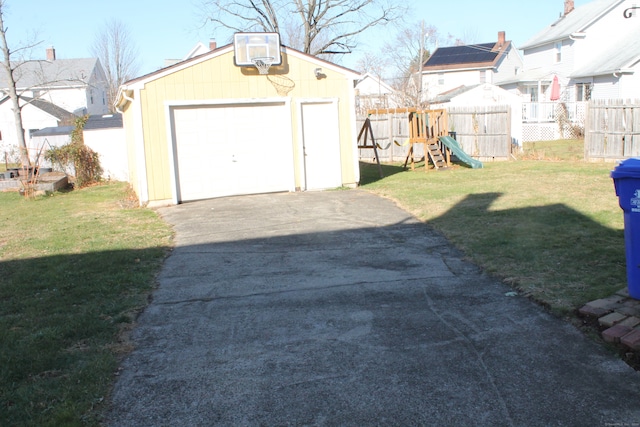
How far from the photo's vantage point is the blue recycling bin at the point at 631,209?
198 inches

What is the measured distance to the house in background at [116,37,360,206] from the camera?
13234mm

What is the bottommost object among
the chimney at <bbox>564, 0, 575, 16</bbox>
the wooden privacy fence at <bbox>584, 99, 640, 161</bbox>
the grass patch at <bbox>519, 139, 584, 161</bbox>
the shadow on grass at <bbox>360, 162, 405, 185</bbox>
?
the shadow on grass at <bbox>360, 162, 405, 185</bbox>

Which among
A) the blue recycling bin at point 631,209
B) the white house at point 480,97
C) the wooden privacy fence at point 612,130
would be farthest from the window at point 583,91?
the blue recycling bin at point 631,209

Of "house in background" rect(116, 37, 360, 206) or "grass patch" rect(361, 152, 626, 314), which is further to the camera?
"house in background" rect(116, 37, 360, 206)

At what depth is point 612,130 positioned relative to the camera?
59.4ft

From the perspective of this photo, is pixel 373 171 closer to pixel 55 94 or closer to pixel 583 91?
pixel 583 91

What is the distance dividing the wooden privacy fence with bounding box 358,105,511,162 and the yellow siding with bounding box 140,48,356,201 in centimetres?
613

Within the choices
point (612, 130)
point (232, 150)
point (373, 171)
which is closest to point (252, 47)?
point (232, 150)

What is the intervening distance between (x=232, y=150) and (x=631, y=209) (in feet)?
33.8

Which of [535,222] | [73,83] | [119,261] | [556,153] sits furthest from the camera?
[73,83]

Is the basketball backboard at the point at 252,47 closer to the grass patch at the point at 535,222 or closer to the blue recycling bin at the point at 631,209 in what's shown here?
the grass patch at the point at 535,222

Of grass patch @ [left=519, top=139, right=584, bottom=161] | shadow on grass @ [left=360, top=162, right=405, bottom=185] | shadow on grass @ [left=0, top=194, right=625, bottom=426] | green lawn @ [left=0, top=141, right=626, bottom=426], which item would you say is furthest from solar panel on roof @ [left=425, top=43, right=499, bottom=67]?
shadow on grass @ [left=0, top=194, right=625, bottom=426]

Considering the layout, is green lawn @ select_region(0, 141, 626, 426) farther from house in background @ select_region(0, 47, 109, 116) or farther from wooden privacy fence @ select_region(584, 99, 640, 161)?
house in background @ select_region(0, 47, 109, 116)

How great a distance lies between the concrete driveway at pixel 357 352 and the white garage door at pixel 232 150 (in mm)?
5931
